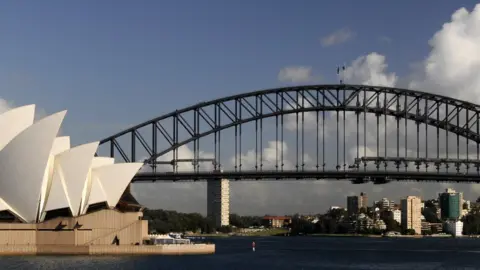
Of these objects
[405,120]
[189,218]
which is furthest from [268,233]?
[405,120]

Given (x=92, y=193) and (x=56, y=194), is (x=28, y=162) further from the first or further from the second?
(x=92, y=193)

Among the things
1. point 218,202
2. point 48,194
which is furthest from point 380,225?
point 48,194

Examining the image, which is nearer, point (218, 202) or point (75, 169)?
point (75, 169)

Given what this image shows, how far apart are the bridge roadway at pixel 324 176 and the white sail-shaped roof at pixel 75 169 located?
1063 inches

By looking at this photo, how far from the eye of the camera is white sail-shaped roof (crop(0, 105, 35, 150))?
52.5 m

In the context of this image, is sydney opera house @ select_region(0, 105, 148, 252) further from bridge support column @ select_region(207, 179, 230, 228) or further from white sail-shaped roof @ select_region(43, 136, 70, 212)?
bridge support column @ select_region(207, 179, 230, 228)

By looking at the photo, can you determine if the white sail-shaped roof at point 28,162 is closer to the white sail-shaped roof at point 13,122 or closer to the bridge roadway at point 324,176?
the white sail-shaped roof at point 13,122

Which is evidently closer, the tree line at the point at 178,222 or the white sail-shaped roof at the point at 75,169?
the white sail-shaped roof at the point at 75,169

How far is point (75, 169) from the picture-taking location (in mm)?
53562

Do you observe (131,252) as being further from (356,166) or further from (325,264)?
(356,166)

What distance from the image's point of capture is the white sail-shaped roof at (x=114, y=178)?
5603 centimetres

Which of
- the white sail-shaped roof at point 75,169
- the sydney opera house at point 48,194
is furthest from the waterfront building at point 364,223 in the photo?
the white sail-shaped roof at point 75,169

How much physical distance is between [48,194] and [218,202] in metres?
66.5

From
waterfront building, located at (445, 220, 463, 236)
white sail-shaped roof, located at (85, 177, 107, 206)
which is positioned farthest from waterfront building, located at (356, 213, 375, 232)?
white sail-shaped roof, located at (85, 177, 107, 206)
